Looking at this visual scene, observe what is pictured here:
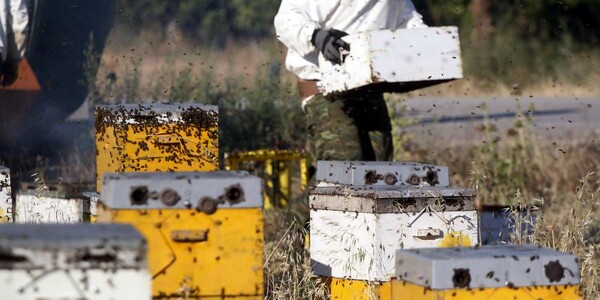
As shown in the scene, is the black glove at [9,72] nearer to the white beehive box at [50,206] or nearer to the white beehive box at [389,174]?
the white beehive box at [50,206]

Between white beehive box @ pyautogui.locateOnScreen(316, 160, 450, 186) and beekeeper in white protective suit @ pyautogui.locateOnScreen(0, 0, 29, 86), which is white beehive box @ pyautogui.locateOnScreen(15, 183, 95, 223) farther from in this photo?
beekeeper in white protective suit @ pyautogui.locateOnScreen(0, 0, 29, 86)

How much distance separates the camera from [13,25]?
8641 millimetres

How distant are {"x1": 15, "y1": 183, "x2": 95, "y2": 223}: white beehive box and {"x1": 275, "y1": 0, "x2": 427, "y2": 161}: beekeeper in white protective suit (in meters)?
1.26

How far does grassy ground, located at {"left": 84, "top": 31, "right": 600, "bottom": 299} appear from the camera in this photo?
5.91 meters

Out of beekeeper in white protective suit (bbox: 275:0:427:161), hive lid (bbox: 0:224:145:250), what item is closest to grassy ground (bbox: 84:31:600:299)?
beekeeper in white protective suit (bbox: 275:0:427:161)

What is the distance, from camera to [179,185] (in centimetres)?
406

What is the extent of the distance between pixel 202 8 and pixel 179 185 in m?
8.26

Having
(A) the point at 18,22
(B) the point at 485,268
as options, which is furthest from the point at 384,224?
(A) the point at 18,22

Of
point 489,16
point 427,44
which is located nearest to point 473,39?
point 489,16

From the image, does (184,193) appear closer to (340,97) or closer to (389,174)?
(389,174)

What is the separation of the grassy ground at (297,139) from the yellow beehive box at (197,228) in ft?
3.94

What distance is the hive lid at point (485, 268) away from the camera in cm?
393

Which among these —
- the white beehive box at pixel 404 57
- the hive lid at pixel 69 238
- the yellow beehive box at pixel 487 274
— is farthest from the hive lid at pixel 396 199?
the hive lid at pixel 69 238

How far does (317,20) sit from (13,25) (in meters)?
2.57
